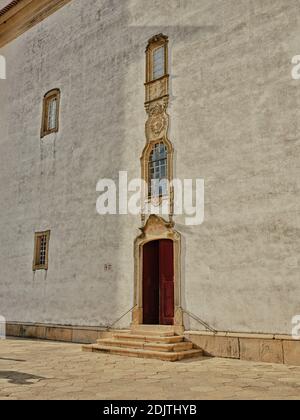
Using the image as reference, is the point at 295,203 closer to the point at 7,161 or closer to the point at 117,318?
the point at 117,318

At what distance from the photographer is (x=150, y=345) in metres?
8.95

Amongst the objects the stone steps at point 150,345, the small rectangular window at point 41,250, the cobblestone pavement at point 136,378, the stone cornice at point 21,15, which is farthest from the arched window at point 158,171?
the stone cornice at point 21,15

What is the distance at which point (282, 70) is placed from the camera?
8.86 meters

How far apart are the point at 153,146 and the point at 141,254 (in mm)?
2955

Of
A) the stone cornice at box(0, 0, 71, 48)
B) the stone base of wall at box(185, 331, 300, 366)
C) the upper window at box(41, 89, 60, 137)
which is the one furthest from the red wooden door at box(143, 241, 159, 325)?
the stone cornice at box(0, 0, 71, 48)

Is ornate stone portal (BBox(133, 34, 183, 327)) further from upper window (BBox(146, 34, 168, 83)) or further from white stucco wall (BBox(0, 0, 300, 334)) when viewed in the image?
white stucco wall (BBox(0, 0, 300, 334))

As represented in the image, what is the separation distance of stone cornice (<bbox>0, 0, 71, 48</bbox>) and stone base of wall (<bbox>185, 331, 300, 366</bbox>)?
1312 centimetres

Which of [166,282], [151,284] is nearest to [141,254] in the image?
[151,284]

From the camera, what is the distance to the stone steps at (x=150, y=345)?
28.1ft

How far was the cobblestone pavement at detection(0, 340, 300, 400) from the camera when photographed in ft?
17.1

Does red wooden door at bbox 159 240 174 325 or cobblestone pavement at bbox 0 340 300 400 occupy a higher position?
red wooden door at bbox 159 240 174 325

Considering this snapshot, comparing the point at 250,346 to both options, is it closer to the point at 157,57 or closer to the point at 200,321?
the point at 200,321

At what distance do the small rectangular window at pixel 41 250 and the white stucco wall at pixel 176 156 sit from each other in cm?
32
